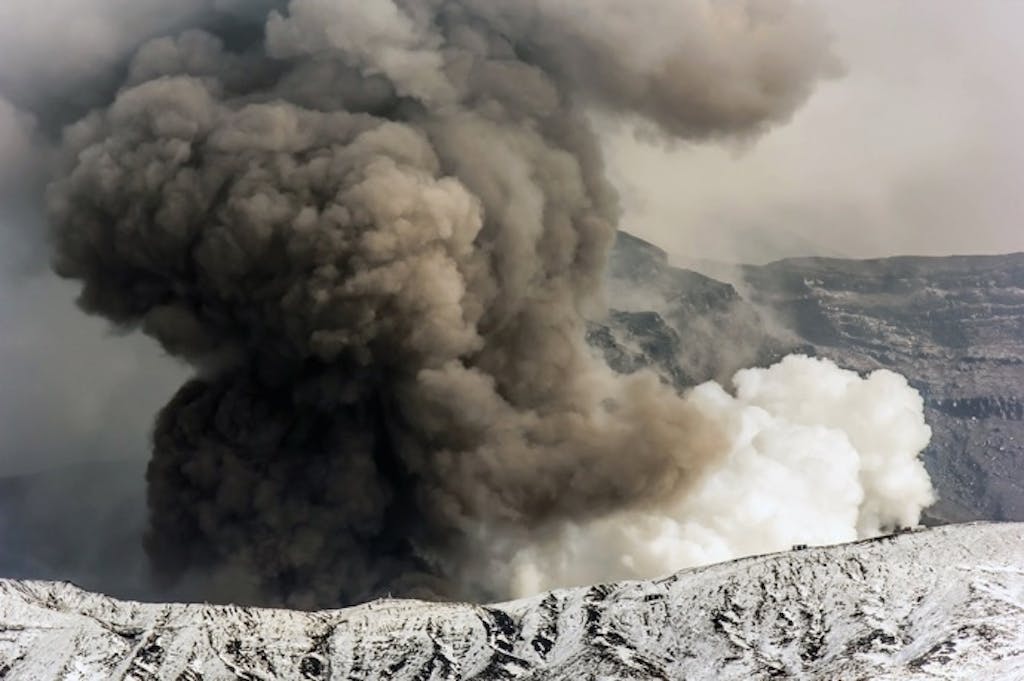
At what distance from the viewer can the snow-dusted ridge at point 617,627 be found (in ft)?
209

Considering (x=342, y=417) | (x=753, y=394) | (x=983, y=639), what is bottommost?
(x=983, y=639)

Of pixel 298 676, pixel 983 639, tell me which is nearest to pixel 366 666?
pixel 298 676

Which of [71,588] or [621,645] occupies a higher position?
[71,588]

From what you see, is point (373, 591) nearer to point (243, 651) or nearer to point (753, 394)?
point (243, 651)

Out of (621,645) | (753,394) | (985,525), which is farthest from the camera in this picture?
(753,394)

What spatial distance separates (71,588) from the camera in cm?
7600

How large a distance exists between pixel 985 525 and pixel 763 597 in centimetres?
1304

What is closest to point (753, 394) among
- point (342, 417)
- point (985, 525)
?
point (985, 525)

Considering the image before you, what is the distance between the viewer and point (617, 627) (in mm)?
68500

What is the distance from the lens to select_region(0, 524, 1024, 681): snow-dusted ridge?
209 feet

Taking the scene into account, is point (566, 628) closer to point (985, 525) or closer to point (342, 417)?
point (342, 417)

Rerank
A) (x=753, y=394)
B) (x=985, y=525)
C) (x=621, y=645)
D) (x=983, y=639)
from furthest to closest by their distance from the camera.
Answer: (x=753, y=394) → (x=985, y=525) → (x=621, y=645) → (x=983, y=639)

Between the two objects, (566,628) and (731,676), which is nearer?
(731,676)

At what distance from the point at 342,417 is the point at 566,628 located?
14.6 meters
